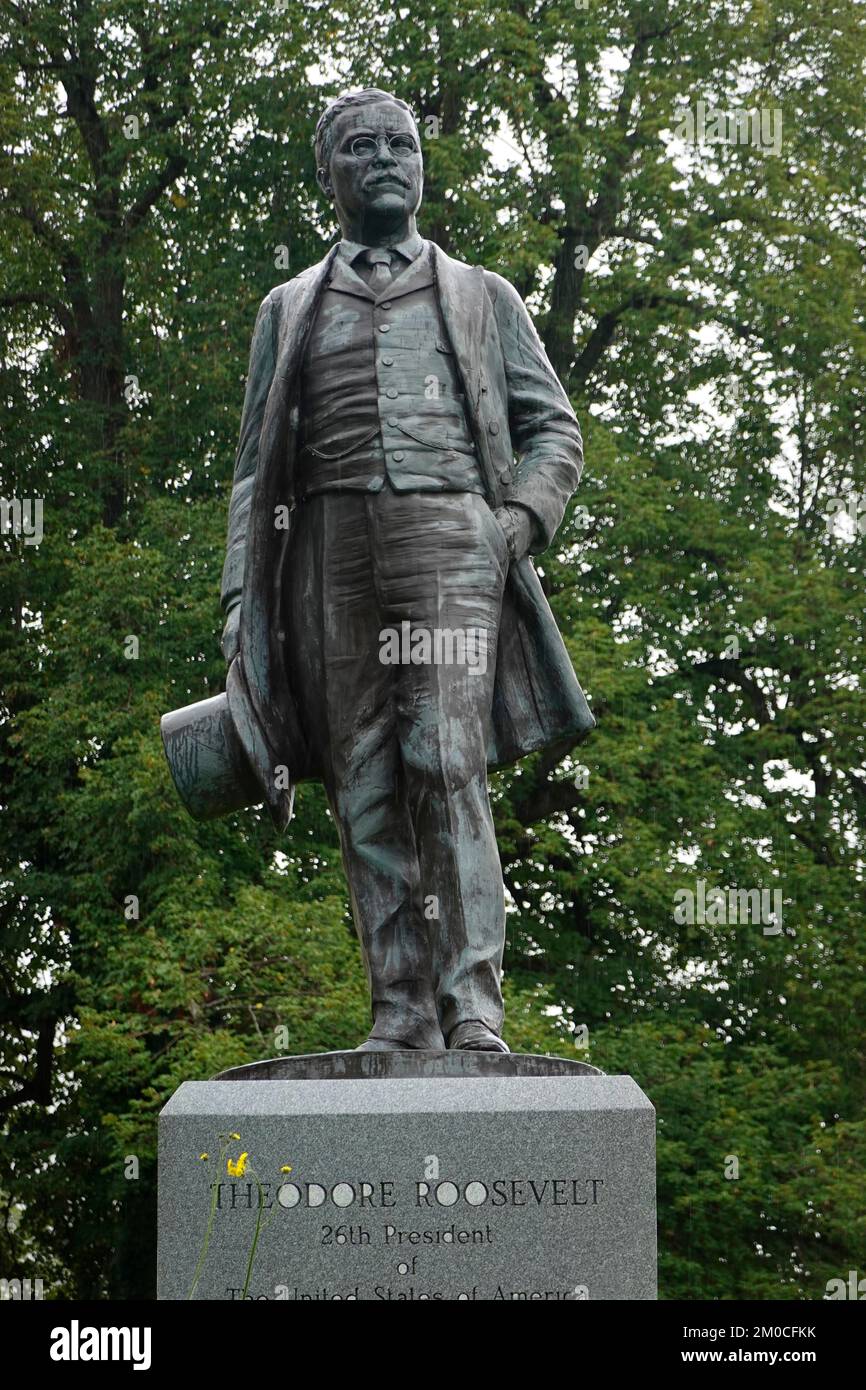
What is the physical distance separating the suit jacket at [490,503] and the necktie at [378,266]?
126mm

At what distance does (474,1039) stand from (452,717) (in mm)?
870

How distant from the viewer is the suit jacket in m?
6.79

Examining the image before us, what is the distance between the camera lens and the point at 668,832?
17656 millimetres

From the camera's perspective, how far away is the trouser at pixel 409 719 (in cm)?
650

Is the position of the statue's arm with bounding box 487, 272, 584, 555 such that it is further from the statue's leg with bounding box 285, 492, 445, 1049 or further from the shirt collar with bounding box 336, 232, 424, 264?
the statue's leg with bounding box 285, 492, 445, 1049

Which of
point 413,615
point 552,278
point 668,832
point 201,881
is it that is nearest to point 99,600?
point 201,881

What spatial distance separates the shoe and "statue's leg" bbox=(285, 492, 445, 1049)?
0.92 ft

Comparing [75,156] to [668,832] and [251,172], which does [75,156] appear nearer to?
[251,172]

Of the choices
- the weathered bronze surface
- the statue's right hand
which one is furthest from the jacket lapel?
the weathered bronze surface
